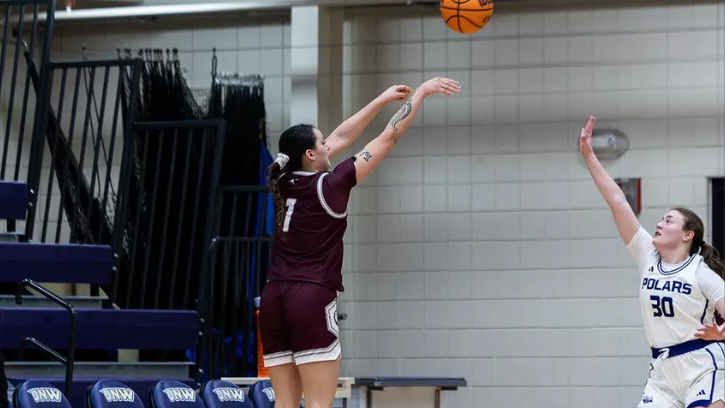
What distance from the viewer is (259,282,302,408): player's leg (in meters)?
4.49

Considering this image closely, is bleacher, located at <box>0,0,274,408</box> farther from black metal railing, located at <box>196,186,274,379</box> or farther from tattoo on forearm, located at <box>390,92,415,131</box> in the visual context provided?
tattoo on forearm, located at <box>390,92,415,131</box>

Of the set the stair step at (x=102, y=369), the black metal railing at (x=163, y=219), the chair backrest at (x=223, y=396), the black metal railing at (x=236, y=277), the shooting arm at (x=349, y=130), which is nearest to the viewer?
the shooting arm at (x=349, y=130)

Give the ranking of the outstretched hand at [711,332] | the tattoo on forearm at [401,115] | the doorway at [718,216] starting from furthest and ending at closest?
the doorway at [718,216] < the outstretched hand at [711,332] < the tattoo on forearm at [401,115]

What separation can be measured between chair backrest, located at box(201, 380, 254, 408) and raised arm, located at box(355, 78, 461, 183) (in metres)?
1.96

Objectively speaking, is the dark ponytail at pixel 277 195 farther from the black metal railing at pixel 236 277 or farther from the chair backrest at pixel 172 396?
the black metal railing at pixel 236 277

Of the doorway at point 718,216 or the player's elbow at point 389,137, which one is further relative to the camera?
the doorway at point 718,216

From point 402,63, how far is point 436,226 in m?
1.30

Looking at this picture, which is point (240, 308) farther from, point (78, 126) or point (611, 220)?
point (611, 220)

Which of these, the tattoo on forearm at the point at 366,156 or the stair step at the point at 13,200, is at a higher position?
the tattoo on forearm at the point at 366,156

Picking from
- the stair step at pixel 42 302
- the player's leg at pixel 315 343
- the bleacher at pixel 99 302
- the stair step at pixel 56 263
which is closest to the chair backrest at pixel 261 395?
the bleacher at pixel 99 302

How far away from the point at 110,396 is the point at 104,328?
58.0 inches

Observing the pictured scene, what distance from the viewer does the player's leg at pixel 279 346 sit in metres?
4.49

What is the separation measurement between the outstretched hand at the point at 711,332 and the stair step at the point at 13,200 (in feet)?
13.4

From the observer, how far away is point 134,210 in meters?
8.95
